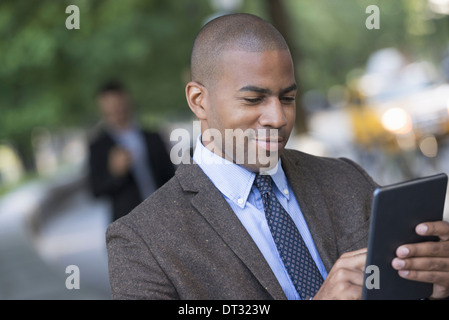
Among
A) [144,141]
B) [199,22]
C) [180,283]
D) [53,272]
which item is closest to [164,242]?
[180,283]

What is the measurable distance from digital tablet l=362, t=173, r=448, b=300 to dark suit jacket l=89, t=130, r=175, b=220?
3.57 m

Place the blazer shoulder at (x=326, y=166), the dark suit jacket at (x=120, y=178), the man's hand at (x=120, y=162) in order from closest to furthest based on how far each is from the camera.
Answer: the blazer shoulder at (x=326, y=166)
the man's hand at (x=120, y=162)
the dark suit jacket at (x=120, y=178)

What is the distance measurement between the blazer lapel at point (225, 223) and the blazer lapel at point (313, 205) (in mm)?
240

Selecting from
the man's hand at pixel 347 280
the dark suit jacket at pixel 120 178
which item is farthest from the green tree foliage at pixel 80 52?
the man's hand at pixel 347 280

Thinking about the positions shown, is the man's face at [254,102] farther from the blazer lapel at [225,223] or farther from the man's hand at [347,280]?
the man's hand at [347,280]

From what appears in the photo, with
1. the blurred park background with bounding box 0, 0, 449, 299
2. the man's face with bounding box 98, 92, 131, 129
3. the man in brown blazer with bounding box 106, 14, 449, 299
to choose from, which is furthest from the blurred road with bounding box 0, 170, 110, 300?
the man in brown blazer with bounding box 106, 14, 449, 299

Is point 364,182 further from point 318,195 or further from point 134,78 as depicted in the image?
point 134,78

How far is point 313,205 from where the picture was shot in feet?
7.11

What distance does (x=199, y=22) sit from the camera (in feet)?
55.5

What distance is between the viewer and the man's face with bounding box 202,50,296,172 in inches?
75.2

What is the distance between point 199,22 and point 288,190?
15226 mm

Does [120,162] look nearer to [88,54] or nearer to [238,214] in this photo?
[238,214]

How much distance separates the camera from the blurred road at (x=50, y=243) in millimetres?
6211

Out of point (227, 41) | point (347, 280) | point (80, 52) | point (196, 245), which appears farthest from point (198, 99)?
point (80, 52)
